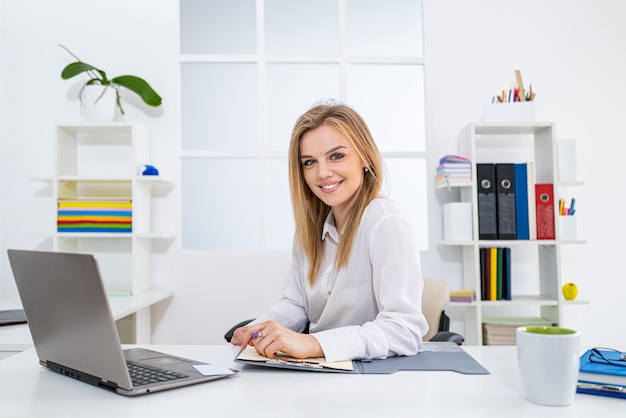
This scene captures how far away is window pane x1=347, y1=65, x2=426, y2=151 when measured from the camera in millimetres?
3424

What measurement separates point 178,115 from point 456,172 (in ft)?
5.45

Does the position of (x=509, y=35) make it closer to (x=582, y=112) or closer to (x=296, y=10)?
(x=582, y=112)

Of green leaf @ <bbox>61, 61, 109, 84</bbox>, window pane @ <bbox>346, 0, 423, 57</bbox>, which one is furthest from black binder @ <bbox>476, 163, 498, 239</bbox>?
green leaf @ <bbox>61, 61, 109, 84</bbox>

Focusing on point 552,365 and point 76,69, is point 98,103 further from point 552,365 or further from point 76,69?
point 552,365

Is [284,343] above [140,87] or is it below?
below

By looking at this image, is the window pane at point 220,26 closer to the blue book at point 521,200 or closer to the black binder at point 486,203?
the black binder at point 486,203

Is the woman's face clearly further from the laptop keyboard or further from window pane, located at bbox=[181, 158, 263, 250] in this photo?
window pane, located at bbox=[181, 158, 263, 250]

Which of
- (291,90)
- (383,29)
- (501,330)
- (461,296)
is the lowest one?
(501,330)

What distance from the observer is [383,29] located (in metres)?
3.45

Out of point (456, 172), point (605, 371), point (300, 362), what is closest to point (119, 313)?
point (300, 362)

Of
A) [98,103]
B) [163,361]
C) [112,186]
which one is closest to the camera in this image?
[163,361]

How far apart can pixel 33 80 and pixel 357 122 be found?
98.2 inches

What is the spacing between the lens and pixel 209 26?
3.42 meters

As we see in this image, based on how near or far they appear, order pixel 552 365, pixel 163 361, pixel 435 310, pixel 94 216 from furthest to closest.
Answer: pixel 94 216 → pixel 435 310 → pixel 163 361 → pixel 552 365
